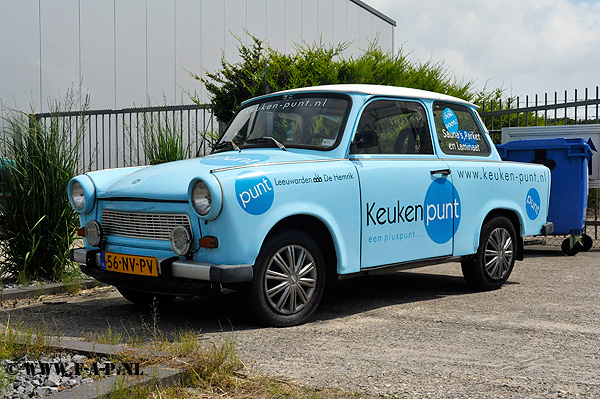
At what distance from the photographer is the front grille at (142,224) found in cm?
503

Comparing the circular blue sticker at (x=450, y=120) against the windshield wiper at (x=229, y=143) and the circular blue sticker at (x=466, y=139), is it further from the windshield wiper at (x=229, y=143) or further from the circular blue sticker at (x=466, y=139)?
the windshield wiper at (x=229, y=143)

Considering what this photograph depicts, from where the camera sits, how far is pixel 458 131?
6.80 metres

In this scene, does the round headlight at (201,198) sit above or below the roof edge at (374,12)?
below

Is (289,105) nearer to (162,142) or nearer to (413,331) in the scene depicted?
(413,331)

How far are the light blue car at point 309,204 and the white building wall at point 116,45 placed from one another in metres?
5.97

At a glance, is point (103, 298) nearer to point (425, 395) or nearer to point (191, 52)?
point (425, 395)

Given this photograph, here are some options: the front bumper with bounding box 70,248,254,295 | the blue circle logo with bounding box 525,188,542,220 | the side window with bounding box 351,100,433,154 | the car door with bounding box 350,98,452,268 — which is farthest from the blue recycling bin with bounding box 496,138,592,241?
the front bumper with bounding box 70,248,254,295

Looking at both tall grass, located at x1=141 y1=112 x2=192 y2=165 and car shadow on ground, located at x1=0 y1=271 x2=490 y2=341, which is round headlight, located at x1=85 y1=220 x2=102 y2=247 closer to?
car shadow on ground, located at x1=0 y1=271 x2=490 y2=341

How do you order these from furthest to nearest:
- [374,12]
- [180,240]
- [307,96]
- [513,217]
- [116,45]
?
1. [374,12]
2. [116,45]
3. [513,217]
4. [307,96]
5. [180,240]

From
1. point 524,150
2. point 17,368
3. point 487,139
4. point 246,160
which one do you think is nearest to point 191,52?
point 524,150

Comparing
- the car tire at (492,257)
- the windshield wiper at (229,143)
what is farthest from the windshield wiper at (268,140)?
the car tire at (492,257)

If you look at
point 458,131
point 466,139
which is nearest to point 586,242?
point 466,139

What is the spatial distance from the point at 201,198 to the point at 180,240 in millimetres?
361

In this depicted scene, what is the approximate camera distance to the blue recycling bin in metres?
9.73
